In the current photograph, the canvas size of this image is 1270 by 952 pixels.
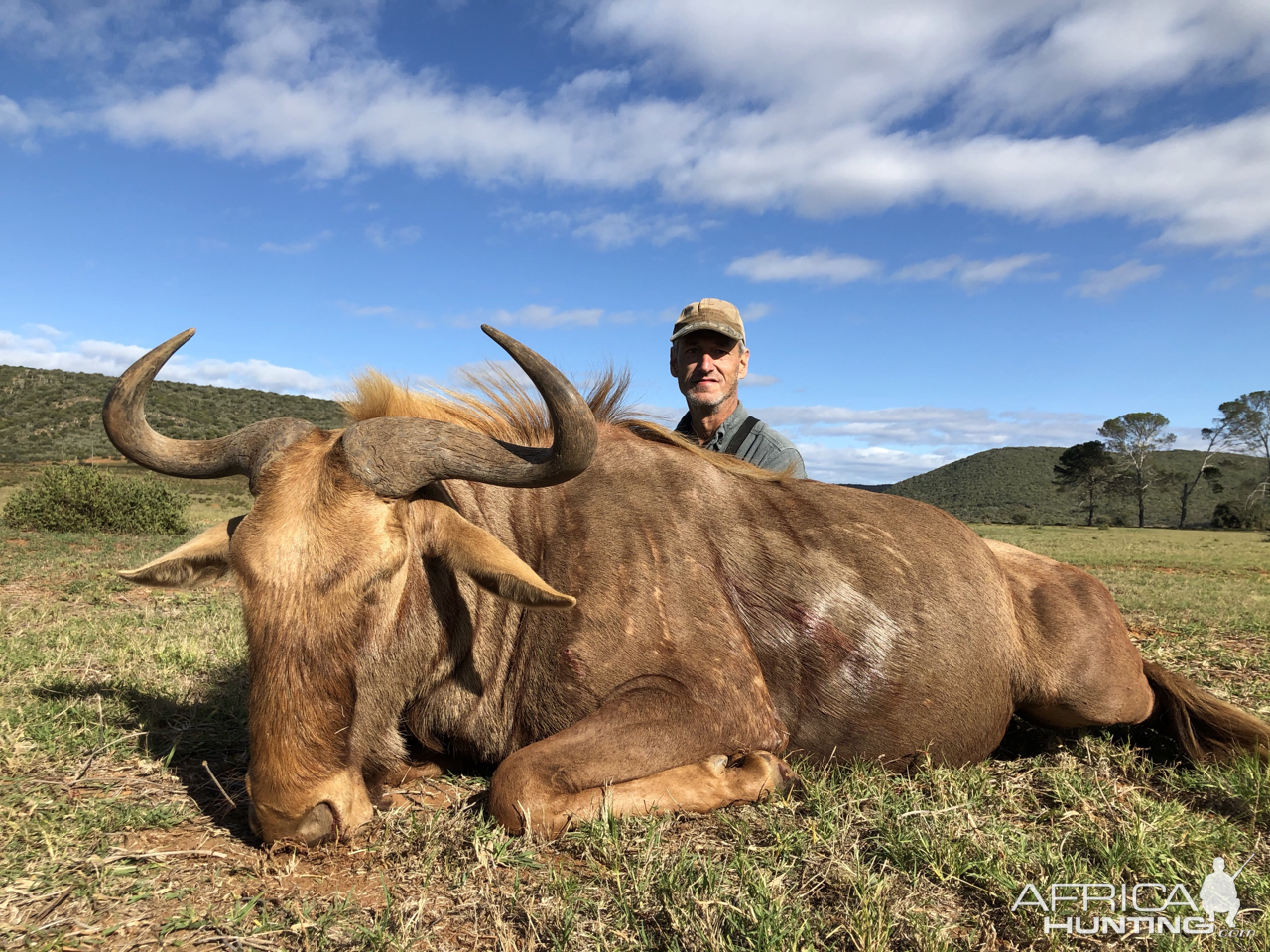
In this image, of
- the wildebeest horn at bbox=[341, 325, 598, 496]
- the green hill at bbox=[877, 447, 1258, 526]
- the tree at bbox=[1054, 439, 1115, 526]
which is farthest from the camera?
the green hill at bbox=[877, 447, 1258, 526]

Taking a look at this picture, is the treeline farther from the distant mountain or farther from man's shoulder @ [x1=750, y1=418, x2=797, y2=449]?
man's shoulder @ [x1=750, y1=418, x2=797, y2=449]

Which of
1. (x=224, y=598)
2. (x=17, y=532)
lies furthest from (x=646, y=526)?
(x=17, y=532)

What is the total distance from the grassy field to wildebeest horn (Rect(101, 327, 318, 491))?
1.30m

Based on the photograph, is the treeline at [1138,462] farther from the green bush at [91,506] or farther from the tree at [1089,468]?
the green bush at [91,506]

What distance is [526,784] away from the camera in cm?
289

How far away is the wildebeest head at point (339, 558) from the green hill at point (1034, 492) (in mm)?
53836

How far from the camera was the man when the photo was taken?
6254 millimetres

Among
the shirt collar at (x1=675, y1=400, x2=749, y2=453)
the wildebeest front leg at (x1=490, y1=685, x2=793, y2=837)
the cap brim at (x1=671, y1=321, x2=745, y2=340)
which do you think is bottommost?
the wildebeest front leg at (x1=490, y1=685, x2=793, y2=837)

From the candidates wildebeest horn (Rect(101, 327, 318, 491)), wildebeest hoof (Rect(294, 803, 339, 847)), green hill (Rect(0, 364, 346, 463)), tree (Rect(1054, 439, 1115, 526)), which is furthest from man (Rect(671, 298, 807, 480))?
tree (Rect(1054, 439, 1115, 526))

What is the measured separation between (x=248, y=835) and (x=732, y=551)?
2.39m

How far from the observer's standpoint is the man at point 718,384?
20.5 feet

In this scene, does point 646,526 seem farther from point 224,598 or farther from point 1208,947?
point 224,598

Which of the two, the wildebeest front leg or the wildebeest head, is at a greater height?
the wildebeest head

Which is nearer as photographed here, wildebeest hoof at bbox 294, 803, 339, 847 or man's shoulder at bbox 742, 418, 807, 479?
wildebeest hoof at bbox 294, 803, 339, 847
